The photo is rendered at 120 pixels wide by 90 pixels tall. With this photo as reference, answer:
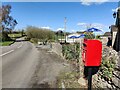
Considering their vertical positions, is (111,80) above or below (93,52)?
below

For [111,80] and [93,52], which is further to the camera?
[111,80]

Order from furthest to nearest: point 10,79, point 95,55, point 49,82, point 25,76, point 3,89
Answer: point 25,76, point 10,79, point 49,82, point 3,89, point 95,55

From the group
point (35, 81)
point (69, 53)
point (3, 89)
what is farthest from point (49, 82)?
point (69, 53)

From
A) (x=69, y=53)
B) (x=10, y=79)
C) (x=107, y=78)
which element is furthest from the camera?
(x=69, y=53)

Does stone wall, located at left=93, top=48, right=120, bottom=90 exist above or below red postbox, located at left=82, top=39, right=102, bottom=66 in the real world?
below

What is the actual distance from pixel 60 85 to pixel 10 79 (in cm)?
255

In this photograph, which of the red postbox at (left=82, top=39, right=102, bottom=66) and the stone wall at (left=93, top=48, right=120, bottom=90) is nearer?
the stone wall at (left=93, top=48, right=120, bottom=90)

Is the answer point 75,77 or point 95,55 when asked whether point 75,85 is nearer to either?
point 75,77

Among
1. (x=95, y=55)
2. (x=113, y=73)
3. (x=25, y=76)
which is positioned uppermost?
(x=95, y=55)

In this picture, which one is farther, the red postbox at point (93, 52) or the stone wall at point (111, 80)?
the red postbox at point (93, 52)

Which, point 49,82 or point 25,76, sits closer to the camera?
point 49,82

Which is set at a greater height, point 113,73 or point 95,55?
point 95,55

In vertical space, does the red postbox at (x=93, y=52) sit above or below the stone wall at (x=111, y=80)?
above

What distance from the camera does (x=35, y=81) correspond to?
31.1 ft
